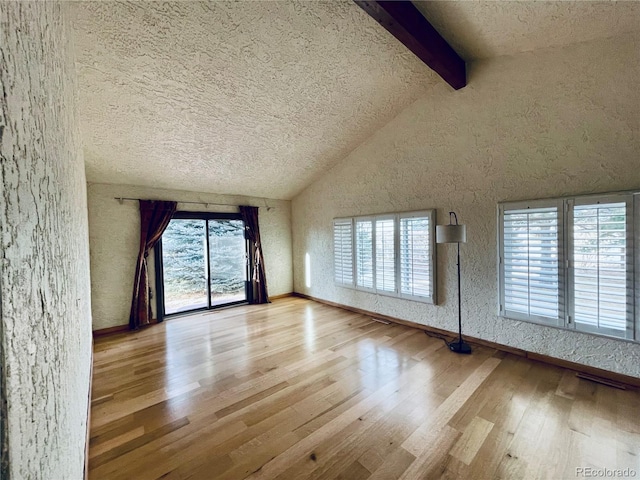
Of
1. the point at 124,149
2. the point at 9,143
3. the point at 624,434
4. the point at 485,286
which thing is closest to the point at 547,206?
the point at 485,286

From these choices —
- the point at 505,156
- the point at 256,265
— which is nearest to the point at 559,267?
the point at 505,156

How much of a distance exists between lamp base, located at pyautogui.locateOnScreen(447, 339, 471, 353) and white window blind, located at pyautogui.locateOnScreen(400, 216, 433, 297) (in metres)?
0.69

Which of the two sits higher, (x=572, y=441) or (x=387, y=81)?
(x=387, y=81)

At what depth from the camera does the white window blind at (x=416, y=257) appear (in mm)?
3802

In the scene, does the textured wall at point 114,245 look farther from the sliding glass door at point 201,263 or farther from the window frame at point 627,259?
the window frame at point 627,259

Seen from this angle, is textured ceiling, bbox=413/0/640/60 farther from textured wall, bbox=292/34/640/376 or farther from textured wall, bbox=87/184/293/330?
textured wall, bbox=87/184/293/330

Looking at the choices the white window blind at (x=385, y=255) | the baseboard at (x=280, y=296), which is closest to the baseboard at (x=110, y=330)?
the baseboard at (x=280, y=296)

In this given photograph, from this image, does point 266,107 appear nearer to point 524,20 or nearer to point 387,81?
point 387,81

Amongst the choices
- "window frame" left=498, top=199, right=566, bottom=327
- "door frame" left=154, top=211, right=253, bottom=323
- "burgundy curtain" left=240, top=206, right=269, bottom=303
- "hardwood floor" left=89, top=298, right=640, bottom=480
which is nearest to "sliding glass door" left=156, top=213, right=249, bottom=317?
"door frame" left=154, top=211, right=253, bottom=323

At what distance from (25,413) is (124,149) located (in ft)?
12.6

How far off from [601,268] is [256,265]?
16.4 feet

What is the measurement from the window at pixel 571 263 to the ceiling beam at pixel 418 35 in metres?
1.66

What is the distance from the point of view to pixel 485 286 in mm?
3318

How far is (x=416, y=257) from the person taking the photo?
3.92 metres
